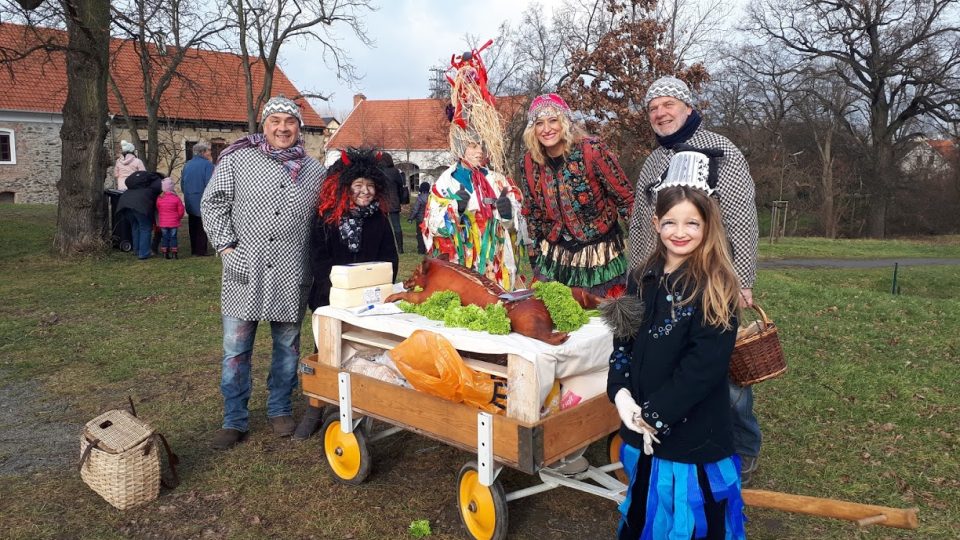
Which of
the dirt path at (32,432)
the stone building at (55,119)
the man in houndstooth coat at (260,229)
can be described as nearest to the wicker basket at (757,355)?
the man in houndstooth coat at (260,229)

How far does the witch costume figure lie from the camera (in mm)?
3889

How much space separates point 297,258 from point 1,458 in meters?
2.04

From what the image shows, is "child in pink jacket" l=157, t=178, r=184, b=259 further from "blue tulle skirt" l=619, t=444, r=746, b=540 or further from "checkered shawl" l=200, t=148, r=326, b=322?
"blue tulle skirt" l=619, t=444, r=746, b=540

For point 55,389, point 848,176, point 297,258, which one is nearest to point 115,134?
point 55,389

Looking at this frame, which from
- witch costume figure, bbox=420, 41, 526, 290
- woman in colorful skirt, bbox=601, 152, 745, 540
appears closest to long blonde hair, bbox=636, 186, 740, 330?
woman in colorful skirt, bbox=601, 152, 745, 540

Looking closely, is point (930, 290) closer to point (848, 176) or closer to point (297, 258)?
point (297, 258)

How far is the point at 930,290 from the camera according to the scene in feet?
38.1

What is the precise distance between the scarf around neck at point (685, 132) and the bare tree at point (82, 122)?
1031 centimetres

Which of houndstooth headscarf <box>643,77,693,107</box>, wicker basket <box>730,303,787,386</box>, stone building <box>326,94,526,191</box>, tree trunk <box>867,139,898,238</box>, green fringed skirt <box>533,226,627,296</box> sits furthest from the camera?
stone building <box>326,94,526,191</box>

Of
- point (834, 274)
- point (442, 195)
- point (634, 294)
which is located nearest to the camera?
point (634, 294)

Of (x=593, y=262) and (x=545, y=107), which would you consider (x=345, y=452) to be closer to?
(x=593, y=262)

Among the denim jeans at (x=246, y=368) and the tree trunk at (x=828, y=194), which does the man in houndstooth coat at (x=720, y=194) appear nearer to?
the denim jeans at (x=246, y=368)

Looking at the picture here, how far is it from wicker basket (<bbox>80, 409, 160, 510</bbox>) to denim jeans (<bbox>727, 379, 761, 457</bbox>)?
2746mm

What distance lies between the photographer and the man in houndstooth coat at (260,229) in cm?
395
